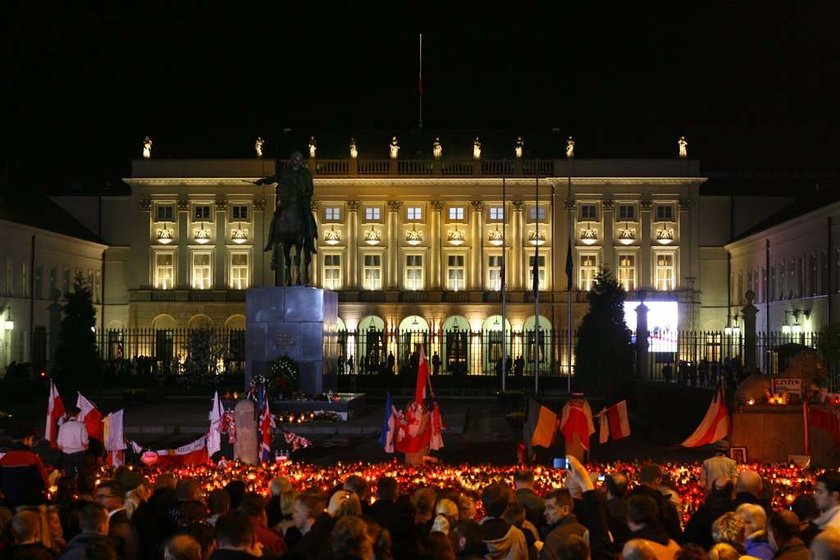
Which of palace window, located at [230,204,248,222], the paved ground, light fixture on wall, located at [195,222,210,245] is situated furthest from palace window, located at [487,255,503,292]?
the paved ground

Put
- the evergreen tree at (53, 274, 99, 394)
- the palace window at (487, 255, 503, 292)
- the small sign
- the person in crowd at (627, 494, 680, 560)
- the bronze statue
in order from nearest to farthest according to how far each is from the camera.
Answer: the person in crowd at (627, 494, 680, 560) < the small sign < the bronze statue < the evergreen tree at (53, 274, 99, 394) < the palace window at (487, 255, 503, 292)

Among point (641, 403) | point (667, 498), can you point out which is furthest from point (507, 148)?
point (667, 498)

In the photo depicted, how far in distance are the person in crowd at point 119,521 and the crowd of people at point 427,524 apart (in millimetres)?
10

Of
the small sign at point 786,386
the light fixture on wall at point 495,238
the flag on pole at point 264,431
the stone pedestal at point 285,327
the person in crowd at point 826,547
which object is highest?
the light fixture on wall at point 495,238

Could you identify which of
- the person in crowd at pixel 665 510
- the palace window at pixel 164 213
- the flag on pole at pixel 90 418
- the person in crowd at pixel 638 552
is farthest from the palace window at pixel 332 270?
the person in crowd at pixel 638 552

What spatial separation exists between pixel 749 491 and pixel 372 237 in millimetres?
72659

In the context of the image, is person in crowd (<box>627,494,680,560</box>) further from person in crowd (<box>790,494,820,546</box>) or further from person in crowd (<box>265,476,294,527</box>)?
person in crowd (<box>265,476,294,527</box>)

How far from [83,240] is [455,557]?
238 ft

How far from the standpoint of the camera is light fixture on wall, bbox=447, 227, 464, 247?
81.4m

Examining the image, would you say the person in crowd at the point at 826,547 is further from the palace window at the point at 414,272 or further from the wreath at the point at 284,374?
the palace window at the point at 414,272

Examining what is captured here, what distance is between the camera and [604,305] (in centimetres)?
4444

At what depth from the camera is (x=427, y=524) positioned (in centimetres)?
923

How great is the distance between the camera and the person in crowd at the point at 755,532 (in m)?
8.08

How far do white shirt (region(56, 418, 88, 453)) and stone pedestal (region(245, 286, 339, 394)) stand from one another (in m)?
12.6
